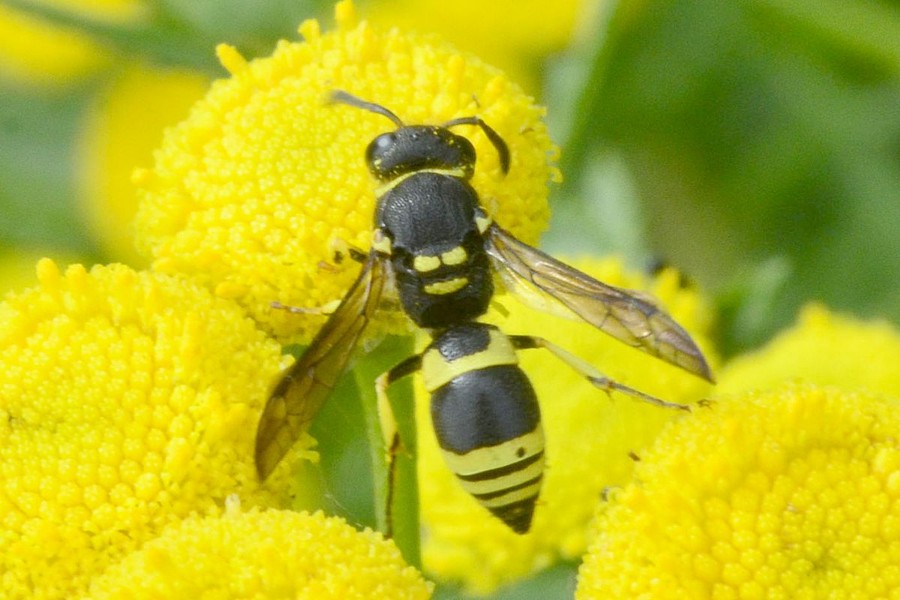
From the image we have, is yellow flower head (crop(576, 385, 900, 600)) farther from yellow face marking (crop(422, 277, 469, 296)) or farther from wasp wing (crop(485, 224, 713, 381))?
yellow face marking (crop(422, 277, 469, 296))

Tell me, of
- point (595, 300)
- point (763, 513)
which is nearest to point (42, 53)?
point (595, 300)

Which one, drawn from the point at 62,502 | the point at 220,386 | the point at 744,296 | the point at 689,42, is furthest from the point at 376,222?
the point at 689,42

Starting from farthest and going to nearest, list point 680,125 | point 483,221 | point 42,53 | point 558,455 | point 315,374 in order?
point 42,53 < point 680,125 < point 558,455 < point 483,221 < point 315,374

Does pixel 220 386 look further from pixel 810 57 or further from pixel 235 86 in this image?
pixel 810 57

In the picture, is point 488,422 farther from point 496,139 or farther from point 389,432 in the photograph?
point 496,139

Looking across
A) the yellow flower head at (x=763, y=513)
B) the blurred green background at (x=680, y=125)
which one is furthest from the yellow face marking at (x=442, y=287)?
the blurred green background at (x=680, y=125)

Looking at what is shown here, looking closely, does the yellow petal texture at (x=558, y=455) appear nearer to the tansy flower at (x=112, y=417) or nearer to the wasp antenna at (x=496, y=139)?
the wasp antenna at (x=496, y=139)
